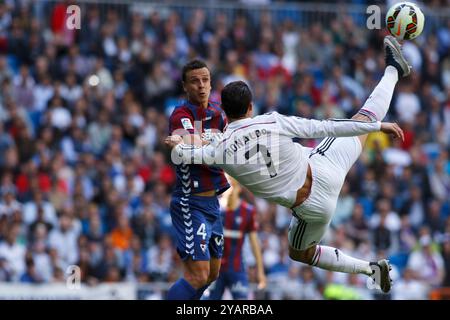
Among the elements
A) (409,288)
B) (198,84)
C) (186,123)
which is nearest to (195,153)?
(186,123)

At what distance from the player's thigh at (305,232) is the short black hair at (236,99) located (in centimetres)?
126

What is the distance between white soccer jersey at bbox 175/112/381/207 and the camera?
9.91m

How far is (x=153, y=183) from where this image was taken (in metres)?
18.1

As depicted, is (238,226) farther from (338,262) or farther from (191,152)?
(191,152)

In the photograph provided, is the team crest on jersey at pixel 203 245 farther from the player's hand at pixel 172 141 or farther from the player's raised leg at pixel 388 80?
the player's raised leg at pixel 388 80

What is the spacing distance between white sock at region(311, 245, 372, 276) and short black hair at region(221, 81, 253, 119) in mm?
1767

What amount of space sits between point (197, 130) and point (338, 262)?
74.3 inches

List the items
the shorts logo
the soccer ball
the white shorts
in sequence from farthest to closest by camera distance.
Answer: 1. the shorts logo
2. the soccer ball
3. the white shorts

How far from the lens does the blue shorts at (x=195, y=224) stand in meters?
10.5

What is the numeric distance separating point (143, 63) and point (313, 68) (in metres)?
3.35

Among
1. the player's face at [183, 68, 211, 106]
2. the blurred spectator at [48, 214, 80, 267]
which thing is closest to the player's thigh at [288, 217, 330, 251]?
the player's face at [183, 68, 211, 106]

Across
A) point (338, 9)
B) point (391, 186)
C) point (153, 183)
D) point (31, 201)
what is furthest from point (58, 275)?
point (338, 9)

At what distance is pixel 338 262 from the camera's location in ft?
35.8

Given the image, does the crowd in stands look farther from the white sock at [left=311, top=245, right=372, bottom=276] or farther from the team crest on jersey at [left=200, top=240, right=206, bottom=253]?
the team crest on jersey at [left=200, top=240, right=206, bottom=253]
